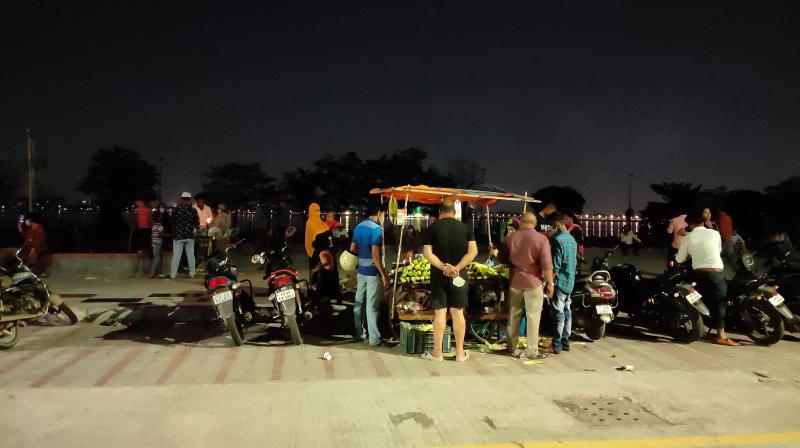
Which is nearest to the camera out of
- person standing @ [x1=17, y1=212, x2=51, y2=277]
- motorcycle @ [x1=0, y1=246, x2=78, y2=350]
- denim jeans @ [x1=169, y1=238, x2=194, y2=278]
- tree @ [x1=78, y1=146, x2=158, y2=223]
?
motorcycle @ [x1=0, y1=246, x2=78, y2=350]

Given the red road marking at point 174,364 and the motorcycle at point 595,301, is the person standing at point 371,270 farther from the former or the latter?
the motorcycle at point 595,301

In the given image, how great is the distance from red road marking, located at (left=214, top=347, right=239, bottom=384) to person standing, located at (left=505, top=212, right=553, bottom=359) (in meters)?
3.37

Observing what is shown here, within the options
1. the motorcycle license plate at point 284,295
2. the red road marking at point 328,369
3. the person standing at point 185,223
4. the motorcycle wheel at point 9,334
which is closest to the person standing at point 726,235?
the red road marking at point 328,369

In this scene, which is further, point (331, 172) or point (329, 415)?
point (331, 172)

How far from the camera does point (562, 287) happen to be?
694 cm

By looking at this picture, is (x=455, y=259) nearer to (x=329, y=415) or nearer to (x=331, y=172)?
(x=329, y=415)

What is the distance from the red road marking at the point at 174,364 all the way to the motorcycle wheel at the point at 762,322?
7432 millimetres

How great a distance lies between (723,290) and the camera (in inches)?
296

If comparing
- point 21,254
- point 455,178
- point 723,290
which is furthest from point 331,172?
point 723,290

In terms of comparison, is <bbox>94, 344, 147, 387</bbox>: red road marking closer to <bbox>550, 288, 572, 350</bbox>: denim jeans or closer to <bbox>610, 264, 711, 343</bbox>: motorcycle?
<bbox>550, 288, 572, 350</bbox>: denim jeans

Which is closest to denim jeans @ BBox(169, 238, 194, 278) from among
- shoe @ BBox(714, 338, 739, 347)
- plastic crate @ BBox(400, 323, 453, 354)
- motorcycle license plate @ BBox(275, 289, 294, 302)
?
motorcycle license plate @ BBox(275, 289, 294, 302)

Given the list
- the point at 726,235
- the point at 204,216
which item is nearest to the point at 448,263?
the point at 726,235

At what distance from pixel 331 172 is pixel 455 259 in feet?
125

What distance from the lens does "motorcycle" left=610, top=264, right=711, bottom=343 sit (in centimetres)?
732
